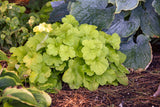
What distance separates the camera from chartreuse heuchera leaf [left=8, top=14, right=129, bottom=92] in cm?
178

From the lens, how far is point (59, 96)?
177cm

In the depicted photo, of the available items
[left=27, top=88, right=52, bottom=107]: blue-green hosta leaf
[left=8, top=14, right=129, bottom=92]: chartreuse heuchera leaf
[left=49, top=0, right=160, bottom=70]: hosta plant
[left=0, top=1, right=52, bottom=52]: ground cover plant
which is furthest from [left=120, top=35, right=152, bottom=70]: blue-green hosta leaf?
[left=0, top=1, right=52, bottom=52]: ground cover plant

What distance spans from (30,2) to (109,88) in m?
2.39

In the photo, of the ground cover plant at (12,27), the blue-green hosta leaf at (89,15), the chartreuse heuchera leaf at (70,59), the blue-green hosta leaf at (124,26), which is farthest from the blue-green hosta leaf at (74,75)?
the ground cover plant at (12,27)

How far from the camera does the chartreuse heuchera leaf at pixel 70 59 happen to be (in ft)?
5.85

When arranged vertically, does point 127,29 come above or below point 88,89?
above

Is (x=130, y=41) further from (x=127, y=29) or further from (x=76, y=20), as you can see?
(x=76, y=20)

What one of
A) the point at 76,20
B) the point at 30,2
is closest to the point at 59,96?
the point at 76,20

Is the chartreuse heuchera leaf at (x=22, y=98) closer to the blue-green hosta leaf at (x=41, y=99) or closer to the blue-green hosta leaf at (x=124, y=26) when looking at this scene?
the blue-green hosta leaf at (x=41, y=99)

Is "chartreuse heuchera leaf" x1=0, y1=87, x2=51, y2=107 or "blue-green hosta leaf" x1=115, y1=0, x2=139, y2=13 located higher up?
"blue-green hosta leaf" x1=115, y1=0, x2=139, y2=13

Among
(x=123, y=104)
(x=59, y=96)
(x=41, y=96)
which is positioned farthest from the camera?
(x=59, y=96)

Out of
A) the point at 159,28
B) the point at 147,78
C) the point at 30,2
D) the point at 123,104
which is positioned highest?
the point at 30,2

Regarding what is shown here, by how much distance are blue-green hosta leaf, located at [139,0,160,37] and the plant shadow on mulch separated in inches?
20.1

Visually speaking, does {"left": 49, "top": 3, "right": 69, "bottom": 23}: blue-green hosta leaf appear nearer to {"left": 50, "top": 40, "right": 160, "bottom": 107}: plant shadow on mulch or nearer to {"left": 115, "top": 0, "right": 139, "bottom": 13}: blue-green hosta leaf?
{"left": 115, "top": 0, "right": 139, "bottom": 13}: blue-green hosta leaf
